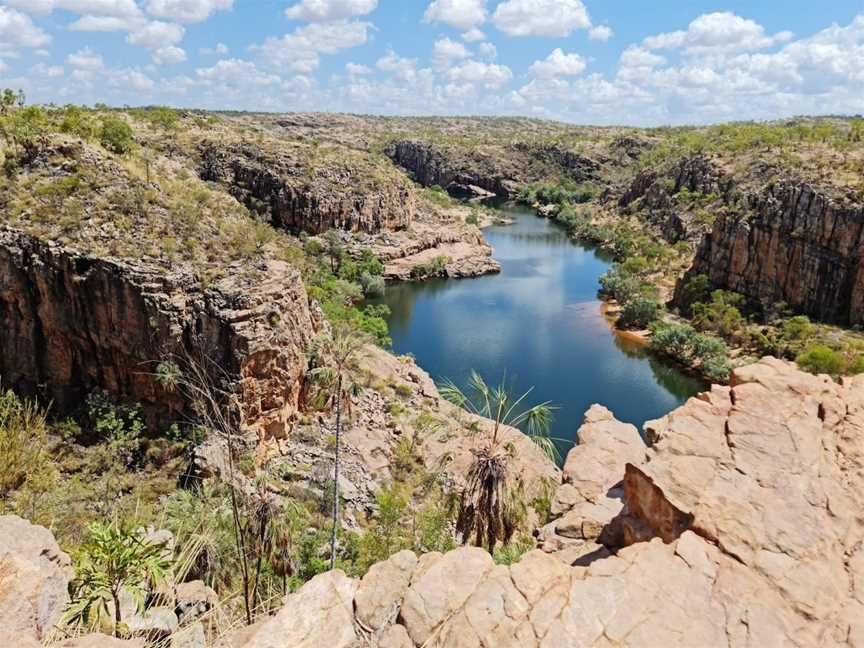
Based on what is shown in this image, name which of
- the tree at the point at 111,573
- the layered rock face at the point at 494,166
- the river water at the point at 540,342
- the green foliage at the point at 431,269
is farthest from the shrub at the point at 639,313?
the layered rock face at the point at 494,166

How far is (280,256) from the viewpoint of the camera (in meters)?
36.6

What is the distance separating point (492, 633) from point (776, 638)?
441 centimetres

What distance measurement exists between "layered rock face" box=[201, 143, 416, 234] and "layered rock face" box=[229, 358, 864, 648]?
278ft

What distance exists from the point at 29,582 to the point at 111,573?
2.39 meters

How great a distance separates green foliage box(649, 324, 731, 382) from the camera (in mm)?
56531

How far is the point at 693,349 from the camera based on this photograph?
197 ft

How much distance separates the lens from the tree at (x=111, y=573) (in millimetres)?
10469

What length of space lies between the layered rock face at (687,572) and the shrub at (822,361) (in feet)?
143

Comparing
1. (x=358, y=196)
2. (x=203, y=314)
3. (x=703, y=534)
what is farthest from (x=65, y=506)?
(x=358, y=196)

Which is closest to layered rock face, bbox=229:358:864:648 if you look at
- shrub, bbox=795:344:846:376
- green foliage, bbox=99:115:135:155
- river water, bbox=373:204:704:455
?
river water, bbox=373:204:704:455

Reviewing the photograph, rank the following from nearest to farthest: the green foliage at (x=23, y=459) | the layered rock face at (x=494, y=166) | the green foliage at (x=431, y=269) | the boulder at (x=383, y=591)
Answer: the boulder at (x=383, y=591) → the green foliage at (x=23, y=459) → the green foliage at (x=431, y=269) → the layered rock face at (x=494, y=166)

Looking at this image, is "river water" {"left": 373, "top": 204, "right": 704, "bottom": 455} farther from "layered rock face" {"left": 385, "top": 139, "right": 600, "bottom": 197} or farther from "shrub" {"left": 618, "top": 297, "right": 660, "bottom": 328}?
"layered rock face" {"left": 385, "top": 139, "right": 600, "bottom": 197}

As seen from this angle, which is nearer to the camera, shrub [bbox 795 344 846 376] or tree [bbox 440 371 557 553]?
tree [bbox 440 371 557 553]

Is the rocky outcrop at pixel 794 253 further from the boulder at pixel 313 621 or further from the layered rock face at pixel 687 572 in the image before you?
the boulder at pixel 313 621
